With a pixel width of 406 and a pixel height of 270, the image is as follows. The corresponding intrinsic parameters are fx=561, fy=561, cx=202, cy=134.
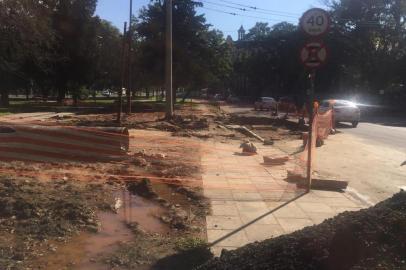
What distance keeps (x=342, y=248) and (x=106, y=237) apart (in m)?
3.35

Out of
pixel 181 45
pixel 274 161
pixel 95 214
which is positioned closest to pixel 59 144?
pixel 274 161

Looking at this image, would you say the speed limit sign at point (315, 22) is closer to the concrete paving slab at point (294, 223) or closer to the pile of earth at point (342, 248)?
the concrete paving slab at point (294, 223)

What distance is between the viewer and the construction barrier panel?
12820mm

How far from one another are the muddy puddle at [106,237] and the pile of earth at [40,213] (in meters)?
0.14

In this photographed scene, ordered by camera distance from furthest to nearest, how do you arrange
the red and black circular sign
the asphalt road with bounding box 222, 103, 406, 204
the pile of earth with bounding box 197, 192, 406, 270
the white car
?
the white car, the asphalt road with bounding box 222, 103, 406, 204, the red and black circular sign, the pile of earth with bounding box 197, 192, 406, 270

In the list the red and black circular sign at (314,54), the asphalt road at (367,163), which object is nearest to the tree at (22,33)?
the asphalt road at (367,163)

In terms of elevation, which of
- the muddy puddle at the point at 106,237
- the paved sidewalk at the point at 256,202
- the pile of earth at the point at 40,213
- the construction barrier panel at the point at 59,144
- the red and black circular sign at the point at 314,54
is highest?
the red and black circular sign at the point at 314,54

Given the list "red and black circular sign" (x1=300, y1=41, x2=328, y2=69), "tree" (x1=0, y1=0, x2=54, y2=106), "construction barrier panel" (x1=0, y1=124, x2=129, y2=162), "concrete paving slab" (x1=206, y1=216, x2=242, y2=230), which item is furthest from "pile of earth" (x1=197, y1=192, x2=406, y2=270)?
"tree" (x1=0, y1=0, x2=54, y2=106)

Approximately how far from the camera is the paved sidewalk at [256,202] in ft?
23.5

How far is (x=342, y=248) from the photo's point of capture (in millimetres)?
4094

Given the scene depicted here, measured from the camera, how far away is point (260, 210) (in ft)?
27.4

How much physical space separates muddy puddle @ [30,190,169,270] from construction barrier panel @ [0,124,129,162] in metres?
4.66

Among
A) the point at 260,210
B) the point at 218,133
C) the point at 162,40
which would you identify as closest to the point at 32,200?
the point at 260,210

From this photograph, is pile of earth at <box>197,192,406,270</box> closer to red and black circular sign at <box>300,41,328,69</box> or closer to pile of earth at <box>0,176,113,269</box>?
pile of earth at <box>0,176,113,269</box>
